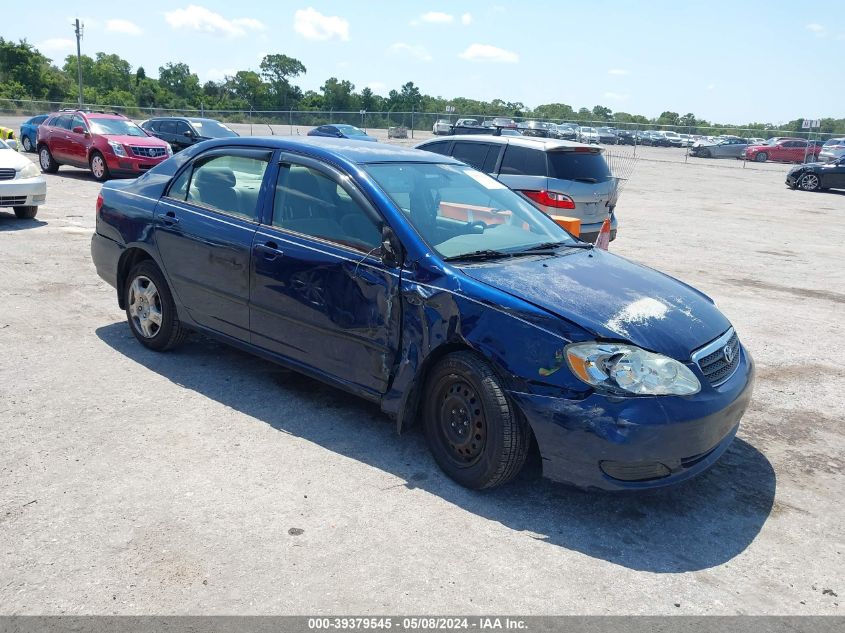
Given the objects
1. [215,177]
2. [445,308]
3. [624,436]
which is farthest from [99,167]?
[624,436]

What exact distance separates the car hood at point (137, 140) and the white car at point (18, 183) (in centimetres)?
631

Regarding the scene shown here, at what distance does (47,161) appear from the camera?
1925 centimetres

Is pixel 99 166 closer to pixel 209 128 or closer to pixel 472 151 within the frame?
pixel 209 128

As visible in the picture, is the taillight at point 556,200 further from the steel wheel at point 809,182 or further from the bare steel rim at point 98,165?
the steel wheel at point 809,182

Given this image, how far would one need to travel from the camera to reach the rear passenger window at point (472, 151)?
9995mm

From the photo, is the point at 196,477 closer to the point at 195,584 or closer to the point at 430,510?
the point at 195,584

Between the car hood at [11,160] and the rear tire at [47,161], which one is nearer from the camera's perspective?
the car hood at [11,160]

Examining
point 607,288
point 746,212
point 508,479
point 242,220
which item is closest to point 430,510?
point 508,479

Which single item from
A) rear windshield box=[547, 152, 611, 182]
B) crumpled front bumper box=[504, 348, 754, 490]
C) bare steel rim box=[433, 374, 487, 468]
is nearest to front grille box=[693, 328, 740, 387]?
crumpled front bumper box=[504, 348, 754, 490]

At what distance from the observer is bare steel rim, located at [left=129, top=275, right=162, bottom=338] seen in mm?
5766

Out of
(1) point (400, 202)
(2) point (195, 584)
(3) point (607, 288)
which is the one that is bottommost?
(2) point (195, 584)

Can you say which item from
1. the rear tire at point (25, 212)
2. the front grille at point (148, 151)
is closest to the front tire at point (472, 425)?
the rear tire at point (25, 212)

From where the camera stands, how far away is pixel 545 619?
2.96 metres

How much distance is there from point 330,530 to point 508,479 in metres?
0.94
